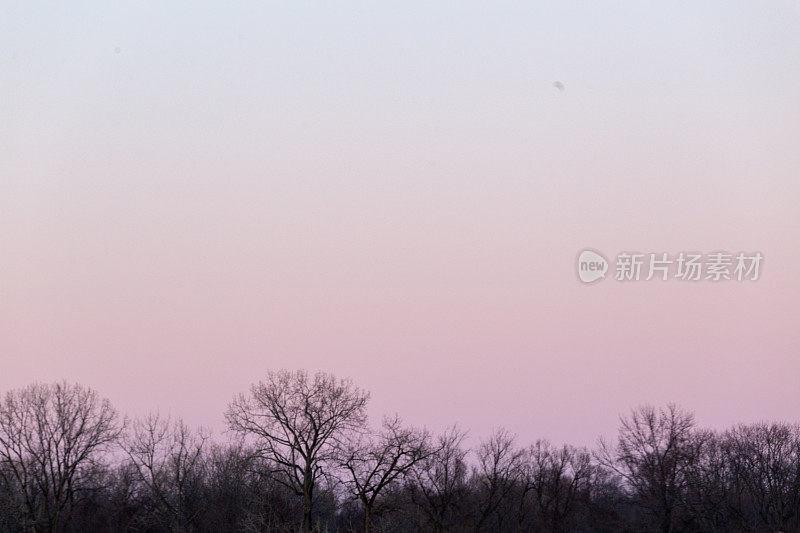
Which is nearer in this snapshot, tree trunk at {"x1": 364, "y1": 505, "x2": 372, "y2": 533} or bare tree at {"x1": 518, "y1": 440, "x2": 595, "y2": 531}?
tree trunk at {"x1": 364, "y1": 505, "x2": 372, "y2": 533}

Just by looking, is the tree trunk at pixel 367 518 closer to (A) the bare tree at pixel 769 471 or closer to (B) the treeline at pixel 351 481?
(B) the treeline at pixel 351 481

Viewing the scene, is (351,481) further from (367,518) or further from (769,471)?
(769,471)

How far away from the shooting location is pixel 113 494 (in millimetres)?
103062

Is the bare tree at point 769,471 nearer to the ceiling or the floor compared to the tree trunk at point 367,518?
nearer to the ceiling

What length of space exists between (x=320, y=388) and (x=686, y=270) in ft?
124

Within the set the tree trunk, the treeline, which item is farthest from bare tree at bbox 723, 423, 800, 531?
the tree trunk

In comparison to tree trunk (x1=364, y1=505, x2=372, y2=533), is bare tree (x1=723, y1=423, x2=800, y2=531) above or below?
above

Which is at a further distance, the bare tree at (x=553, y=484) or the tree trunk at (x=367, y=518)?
the bare tree at (x=553, y=484)

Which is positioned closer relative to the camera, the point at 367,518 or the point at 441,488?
the point at 367,518

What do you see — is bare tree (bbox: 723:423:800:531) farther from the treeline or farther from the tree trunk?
the tree trunk

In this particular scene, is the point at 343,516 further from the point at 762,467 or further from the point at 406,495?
the point at 762,467

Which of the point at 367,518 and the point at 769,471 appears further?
the point at 769,471

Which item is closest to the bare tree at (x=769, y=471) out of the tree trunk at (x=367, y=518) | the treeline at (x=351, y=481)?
the treeline at (x=351, y=481)

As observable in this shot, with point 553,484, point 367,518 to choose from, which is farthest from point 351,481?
point 553,484
